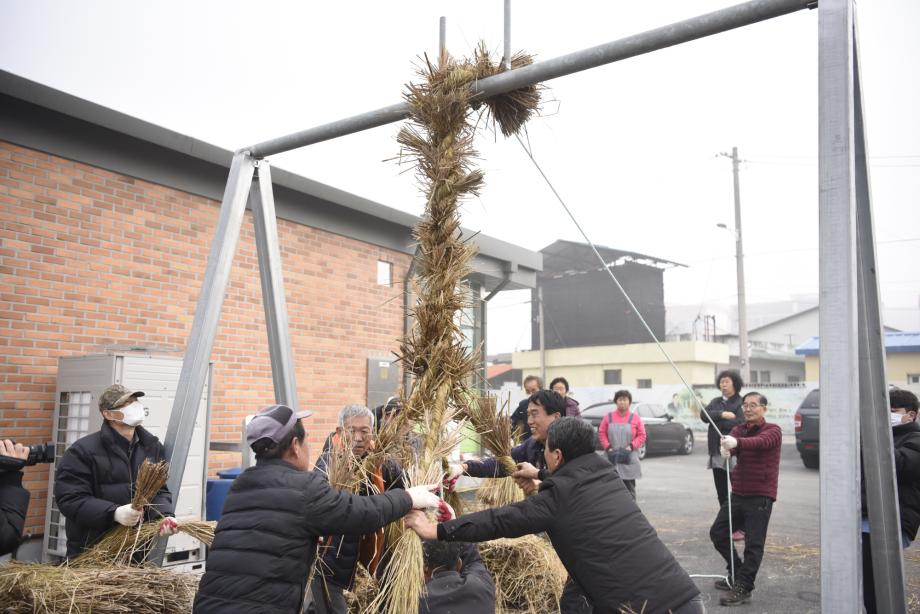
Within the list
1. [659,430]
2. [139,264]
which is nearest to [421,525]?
[139,264]

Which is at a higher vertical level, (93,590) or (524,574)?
(93,590)

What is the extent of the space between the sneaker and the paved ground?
0.22ft

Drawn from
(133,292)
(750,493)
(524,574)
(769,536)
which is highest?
(133,292)

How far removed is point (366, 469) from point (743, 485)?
3750mm

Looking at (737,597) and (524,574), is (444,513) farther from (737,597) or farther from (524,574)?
(737,597)

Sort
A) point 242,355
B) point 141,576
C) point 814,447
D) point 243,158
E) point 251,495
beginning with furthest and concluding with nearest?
point 814,447 < point 242,355 < point 243,158 < point 141,576 < point 251,495

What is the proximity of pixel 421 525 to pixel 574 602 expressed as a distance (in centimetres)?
87

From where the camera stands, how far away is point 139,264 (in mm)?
6594

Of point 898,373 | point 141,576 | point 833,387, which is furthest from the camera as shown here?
point 898,373

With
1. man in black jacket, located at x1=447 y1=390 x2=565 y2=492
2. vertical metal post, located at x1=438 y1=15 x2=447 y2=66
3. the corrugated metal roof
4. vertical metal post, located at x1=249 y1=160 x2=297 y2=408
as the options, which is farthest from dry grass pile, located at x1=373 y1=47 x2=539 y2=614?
the corrugated metal roof

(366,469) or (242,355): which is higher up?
(242,355)

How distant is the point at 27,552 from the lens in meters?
5.64

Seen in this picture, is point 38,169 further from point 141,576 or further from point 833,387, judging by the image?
point 833,387

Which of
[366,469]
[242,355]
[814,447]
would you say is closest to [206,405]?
[242,355]
